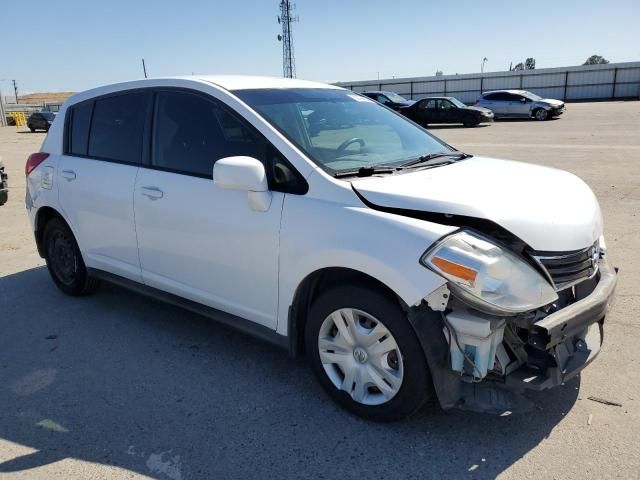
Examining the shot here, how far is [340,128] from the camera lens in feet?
12.2

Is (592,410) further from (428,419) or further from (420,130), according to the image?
(420,130)

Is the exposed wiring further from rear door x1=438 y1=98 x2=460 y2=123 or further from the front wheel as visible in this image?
the front wheel

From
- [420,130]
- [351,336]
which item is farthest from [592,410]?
[420,130]

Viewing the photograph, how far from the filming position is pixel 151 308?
4797mm

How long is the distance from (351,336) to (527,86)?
46698 millimetres

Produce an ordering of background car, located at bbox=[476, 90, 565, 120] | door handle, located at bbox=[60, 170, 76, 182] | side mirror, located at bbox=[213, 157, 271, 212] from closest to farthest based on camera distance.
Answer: side mirror, located at bbox=[213, 157, 271, 212]
door handle, located at bbox=[60, 170, 76, 182]
background car, located at bbox=[476, 90, 565, 120]

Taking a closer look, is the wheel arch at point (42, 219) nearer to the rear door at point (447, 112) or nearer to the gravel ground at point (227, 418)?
the gravel ground at point (227, 418)

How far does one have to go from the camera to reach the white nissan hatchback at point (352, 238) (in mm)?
2580

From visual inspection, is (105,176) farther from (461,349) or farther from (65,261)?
(461,349)

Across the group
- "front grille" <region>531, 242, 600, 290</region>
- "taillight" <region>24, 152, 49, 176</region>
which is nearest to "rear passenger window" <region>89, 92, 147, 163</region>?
"taillight" <region>24, 152, 49, 176</region>

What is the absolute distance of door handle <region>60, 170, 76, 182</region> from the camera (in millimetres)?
4601

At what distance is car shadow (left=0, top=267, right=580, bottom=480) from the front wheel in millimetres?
26143

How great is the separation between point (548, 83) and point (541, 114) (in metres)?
19.6

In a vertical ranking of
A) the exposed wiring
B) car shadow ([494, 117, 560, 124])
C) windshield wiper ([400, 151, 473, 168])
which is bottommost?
car shadow ([494, 117, 560, 124])
